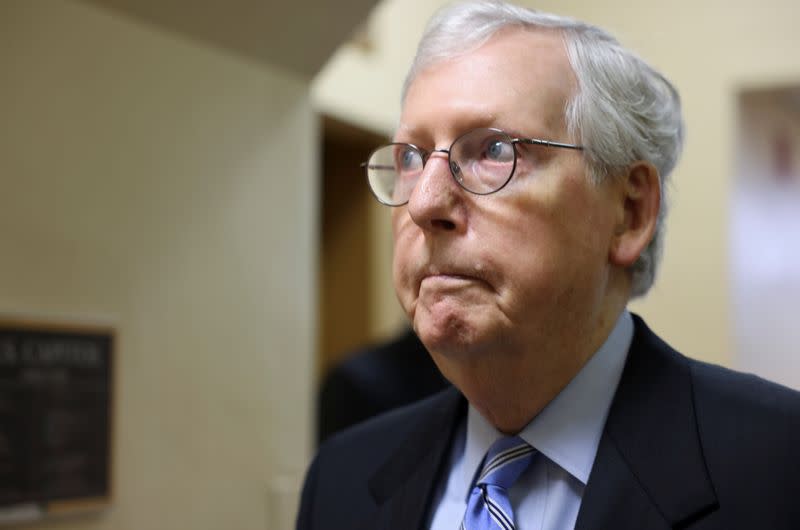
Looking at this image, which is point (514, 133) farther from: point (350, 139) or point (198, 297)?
point (350, 139)

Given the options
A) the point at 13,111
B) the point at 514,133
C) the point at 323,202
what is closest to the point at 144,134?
the point at 13,111

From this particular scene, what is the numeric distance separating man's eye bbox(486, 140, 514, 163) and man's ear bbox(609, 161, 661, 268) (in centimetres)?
20

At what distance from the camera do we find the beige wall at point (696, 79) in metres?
2.55

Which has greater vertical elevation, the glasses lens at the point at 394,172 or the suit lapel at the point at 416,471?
the glasses lens at the point at 394,172

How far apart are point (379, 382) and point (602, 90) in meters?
1.51

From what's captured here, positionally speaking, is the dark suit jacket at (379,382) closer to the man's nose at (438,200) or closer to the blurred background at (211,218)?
the blurred background at (211,218)

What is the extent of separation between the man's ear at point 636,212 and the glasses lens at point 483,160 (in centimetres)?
21

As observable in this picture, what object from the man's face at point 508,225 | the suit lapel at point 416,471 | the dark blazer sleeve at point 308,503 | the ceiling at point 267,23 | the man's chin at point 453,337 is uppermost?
the ceiling at point 267,23

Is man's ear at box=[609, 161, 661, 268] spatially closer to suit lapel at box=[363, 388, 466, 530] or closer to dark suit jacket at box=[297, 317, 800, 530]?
dark suit jacket at box=[297, 317, 800, 530]

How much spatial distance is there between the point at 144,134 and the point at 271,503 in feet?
3.46

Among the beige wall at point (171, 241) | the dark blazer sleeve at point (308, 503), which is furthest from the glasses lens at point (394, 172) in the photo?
the beige wall at point (171, 241)

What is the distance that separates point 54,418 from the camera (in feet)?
7.02

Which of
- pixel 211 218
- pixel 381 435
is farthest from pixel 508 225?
pixel 211 218

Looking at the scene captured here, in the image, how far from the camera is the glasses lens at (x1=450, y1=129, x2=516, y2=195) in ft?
4.44
